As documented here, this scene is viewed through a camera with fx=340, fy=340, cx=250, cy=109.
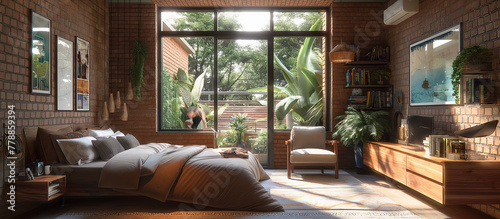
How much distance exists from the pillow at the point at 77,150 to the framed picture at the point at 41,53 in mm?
731

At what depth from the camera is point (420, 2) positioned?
5.14 meters

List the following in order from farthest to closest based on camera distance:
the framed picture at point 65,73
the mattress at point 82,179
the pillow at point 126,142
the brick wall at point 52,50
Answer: the pillow at point 126,142 → the framed picture at point 65,73 → the mattress at point 82,179 → the brick wall at point 52,50

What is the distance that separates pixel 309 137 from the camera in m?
6.08

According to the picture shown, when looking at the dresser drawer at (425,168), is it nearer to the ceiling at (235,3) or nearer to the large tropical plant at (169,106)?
the ceiling at (235,3)

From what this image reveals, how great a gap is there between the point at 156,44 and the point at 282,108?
274 centimetres

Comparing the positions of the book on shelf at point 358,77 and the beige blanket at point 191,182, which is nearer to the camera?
the beige blanket at point 191,182

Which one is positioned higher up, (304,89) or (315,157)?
(304,89)

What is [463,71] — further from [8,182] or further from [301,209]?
[8,182]

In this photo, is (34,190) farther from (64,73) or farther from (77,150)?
(64,73)

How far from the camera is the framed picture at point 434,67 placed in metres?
4.28

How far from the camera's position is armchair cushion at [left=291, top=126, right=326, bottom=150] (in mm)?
6062

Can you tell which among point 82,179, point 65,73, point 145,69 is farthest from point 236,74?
point 82,179

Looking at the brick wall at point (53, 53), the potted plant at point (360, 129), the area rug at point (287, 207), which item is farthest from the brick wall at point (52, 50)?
the potted plant at point (360, 129)

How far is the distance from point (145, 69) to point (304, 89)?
10.2ft
